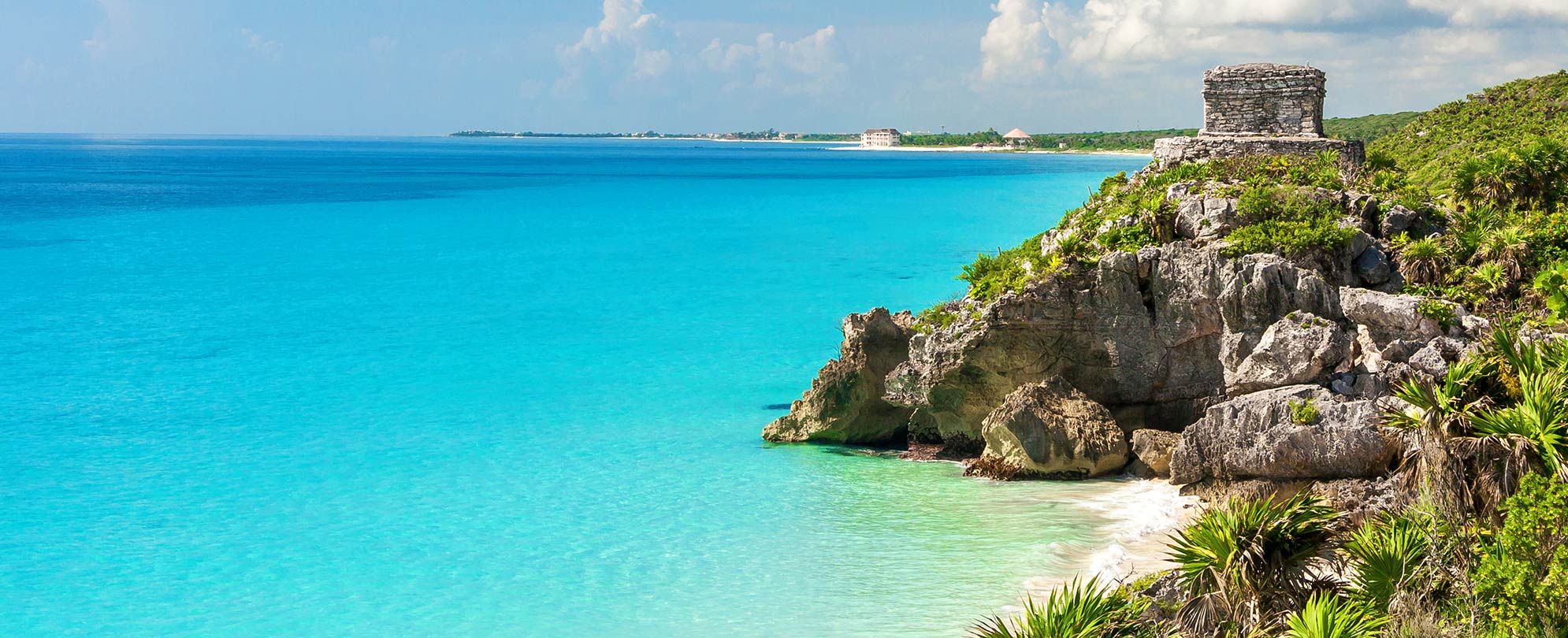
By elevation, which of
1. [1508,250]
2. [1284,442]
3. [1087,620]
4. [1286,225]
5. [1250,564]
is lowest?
[1284,442]

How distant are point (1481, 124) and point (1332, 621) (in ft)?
92.5

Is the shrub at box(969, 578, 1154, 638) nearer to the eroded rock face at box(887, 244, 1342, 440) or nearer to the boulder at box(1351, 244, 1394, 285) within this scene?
the eroded rock face at box(887, 244, 1342, 440)

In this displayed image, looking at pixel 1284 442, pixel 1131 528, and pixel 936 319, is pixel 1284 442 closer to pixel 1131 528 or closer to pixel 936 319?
pixel 1131 528

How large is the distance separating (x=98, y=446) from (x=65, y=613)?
7.74 metres

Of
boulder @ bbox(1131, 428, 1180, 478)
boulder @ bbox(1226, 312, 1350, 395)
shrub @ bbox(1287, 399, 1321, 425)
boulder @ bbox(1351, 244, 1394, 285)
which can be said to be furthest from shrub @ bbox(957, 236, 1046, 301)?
shrub @ bbox(1287, 399, 1321, 425)

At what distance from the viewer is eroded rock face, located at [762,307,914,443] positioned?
61.0 feet

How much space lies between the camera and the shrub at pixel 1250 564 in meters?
8.49

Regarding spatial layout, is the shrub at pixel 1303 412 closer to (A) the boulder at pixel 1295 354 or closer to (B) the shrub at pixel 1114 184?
(A) the boulder at pixel 1295 354

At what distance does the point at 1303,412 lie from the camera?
13.7 metres

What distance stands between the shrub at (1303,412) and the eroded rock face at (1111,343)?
6.67 ft

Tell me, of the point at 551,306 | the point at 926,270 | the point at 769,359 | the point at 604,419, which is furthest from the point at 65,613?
the point at 926,270

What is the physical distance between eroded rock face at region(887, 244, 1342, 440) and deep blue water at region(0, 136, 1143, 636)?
1.47m

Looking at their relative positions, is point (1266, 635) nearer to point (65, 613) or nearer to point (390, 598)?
point (390, 598)

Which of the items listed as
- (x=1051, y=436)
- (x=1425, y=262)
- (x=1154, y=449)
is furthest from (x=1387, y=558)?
(x=1425, y=262)
